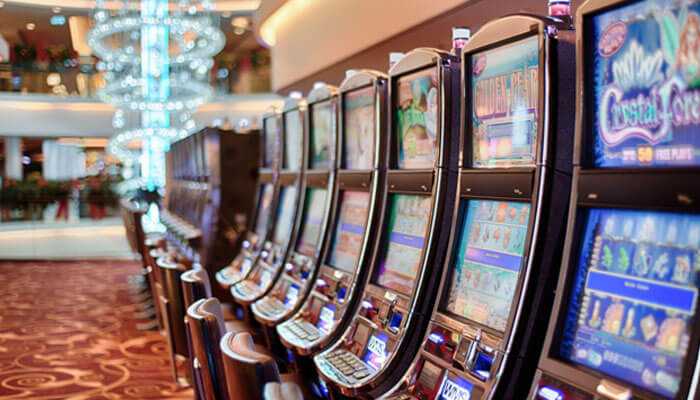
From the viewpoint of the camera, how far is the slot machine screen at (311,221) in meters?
4.21

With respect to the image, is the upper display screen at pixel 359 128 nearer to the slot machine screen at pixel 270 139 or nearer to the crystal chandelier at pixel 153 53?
the slot machine screen at pixel 270 139

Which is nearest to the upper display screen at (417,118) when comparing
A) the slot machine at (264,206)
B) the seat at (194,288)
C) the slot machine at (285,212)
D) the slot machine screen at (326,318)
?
the slot machine screen at (326,318)

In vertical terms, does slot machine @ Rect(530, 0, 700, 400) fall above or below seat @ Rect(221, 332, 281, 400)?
above

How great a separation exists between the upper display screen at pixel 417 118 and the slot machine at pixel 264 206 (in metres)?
2.01

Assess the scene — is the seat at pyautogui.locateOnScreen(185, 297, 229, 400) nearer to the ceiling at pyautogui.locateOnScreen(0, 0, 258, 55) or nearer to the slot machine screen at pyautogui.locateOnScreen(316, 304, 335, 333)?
the slot machine screen at pyautogui.locateOnScreen(316, 304, 335, 333)

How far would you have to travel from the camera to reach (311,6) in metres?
5.96

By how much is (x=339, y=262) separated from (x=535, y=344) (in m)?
1.72

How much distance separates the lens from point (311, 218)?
4.35 meters

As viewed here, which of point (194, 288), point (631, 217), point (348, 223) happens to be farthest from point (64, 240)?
point (631, 217)

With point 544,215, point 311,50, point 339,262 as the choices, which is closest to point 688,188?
point 544,215

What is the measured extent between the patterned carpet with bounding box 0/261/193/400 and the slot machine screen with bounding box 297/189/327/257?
112cm

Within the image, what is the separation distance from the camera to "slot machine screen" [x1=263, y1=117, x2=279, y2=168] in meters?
5.30

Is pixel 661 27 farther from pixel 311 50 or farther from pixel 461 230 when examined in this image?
pixel 311 50

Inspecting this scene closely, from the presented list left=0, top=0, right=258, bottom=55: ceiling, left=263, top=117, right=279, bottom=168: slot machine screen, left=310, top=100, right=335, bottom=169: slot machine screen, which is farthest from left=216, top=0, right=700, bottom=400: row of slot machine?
left=0, top=0, right=258, bottom=55: ceiling
